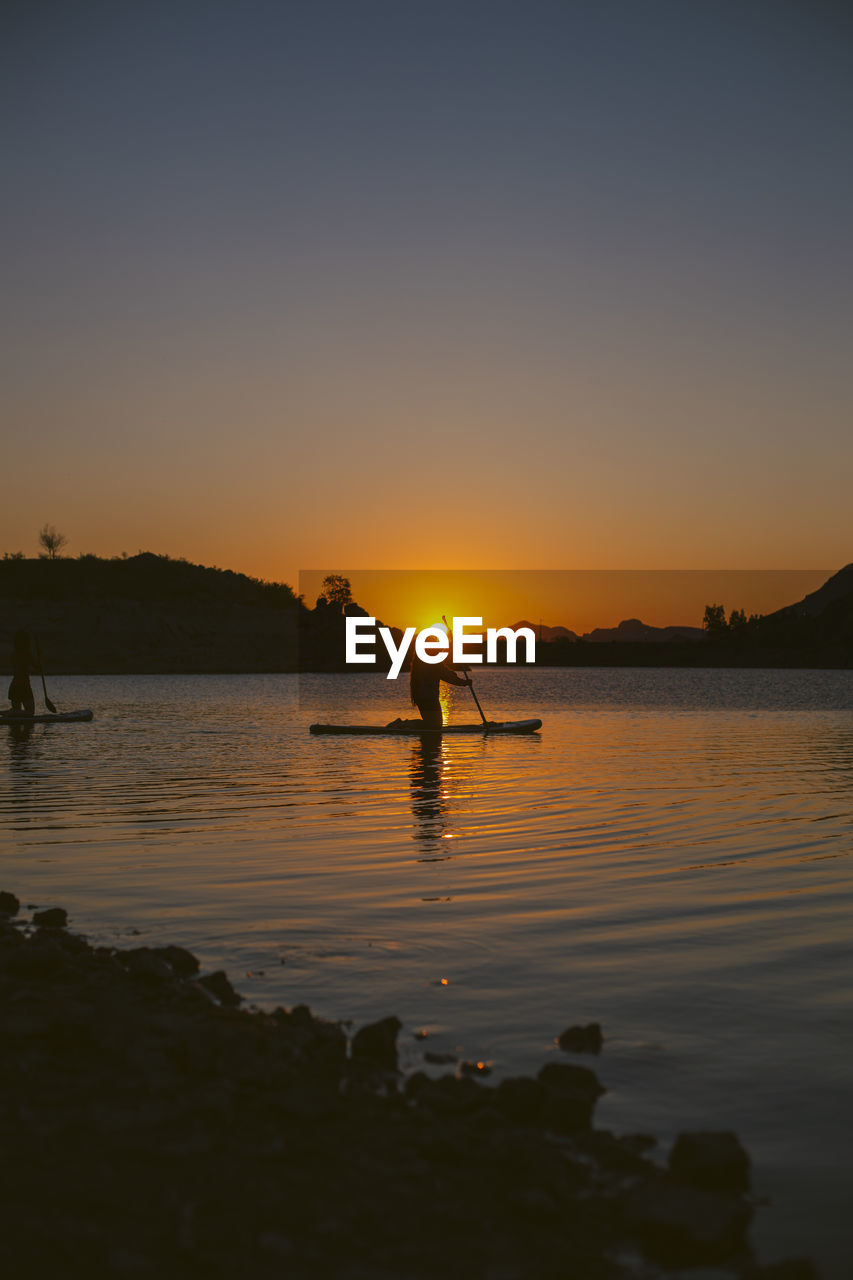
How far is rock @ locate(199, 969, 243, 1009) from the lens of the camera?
19.2 ft

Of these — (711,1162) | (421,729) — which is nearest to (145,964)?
(711,1162)

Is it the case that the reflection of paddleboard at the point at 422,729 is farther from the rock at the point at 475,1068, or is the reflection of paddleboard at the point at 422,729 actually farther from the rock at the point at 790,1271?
the rock at the point at 790,1271

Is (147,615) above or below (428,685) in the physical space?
above

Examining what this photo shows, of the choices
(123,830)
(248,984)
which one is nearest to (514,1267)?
(248,984)

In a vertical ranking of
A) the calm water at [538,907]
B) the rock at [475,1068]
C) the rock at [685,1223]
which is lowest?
the calm water at [538,907]

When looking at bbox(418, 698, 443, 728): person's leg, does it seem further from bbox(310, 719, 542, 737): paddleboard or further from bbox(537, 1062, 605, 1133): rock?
bbox(537, 1062, 605, 1133): rock

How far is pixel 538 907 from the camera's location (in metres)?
8.46

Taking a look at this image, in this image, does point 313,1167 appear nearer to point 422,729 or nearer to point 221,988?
point 221,988

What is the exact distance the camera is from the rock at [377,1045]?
497 cm

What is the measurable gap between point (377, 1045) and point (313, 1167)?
1.25m

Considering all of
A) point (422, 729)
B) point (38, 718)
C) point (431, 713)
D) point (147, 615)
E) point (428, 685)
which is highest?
point (147, 615)

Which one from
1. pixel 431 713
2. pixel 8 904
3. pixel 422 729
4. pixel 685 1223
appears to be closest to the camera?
pixel 685 1223

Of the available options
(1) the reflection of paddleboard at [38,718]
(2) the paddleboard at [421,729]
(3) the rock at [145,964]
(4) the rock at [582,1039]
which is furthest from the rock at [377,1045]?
(1) the reflection of paddleboard at [38,718]

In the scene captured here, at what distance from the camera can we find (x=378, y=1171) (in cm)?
377
